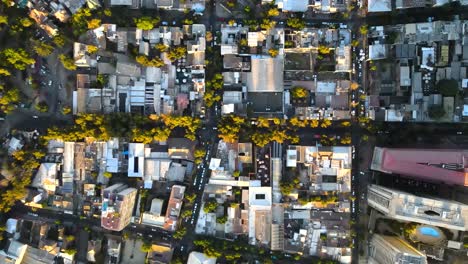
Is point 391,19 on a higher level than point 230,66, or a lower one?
higher

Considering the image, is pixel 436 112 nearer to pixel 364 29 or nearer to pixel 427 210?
pixel 427 210

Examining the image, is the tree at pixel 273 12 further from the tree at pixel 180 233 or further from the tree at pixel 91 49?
the tree at pixel 180 233

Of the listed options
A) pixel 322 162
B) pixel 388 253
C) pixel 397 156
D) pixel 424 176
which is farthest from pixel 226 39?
pixel 388 253

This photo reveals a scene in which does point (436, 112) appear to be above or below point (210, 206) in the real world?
above

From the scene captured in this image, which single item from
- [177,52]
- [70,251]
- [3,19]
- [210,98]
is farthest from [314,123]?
[3,19]

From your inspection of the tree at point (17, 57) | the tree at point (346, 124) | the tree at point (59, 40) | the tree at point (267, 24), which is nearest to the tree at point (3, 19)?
the tree at point (17, 57)

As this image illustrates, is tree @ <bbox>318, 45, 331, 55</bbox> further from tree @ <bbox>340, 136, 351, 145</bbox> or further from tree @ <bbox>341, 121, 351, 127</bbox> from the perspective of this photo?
tree @ <bbox>340, 136, 351, 145</bbox>

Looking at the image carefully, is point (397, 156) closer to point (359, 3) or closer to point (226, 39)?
point (359, 3)

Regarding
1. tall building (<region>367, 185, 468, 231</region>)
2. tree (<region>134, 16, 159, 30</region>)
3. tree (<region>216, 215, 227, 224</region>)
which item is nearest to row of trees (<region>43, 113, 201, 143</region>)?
tree (<region>216, 215, 227, 224</region>)
